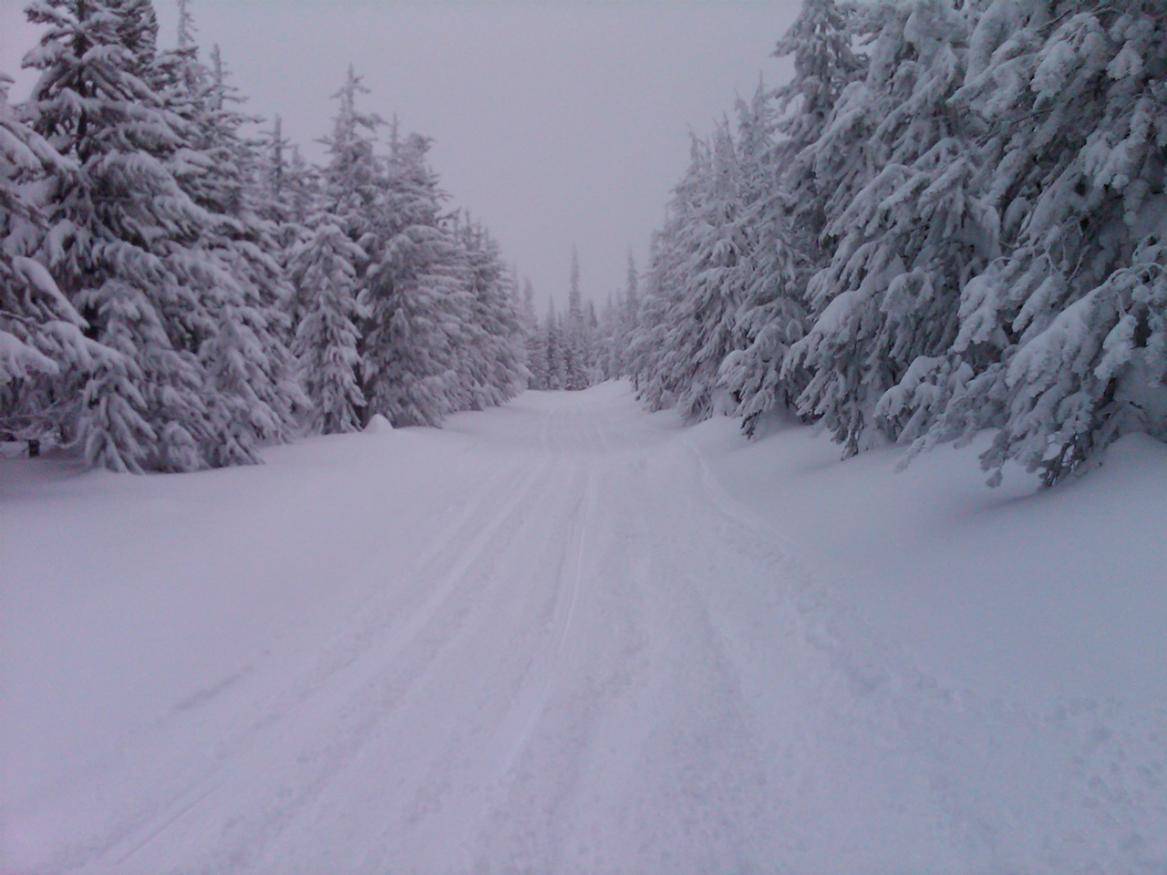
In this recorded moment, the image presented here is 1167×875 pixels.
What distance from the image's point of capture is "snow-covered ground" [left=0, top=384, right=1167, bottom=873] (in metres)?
3.40

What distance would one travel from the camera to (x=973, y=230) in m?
10.1

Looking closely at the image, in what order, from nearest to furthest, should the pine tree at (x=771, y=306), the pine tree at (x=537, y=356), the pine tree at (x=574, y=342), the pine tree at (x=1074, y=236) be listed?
1. the pine tree at (x=1074, y=236)
2. the pine tree at (x=771, y=306)
3. the pine tree at (x=537, y=356)
4. the pine tree at (x=574, y=342)

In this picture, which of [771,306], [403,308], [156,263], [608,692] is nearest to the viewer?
[608,692]

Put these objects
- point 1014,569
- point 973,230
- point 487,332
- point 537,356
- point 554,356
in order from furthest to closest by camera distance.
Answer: point 554,356 → point 537,356 → point 487,332 → point 973,230 → point 1014,569

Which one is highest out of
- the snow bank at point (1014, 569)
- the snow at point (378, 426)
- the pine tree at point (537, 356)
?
the pine tree at point (537, 356)

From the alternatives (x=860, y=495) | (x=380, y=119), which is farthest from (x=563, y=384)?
(x=860, y=495)

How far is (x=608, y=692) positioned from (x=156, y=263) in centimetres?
1295

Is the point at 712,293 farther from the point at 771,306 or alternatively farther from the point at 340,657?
the point at 340,657

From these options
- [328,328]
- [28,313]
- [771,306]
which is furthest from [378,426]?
[771,306]

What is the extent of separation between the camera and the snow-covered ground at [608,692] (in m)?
3.40

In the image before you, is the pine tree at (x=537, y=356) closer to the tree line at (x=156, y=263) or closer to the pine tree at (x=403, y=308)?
the pine tree at (x=403, y=308)

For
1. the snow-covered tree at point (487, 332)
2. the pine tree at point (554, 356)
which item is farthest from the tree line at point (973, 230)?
the pine tree at point (554, 356)

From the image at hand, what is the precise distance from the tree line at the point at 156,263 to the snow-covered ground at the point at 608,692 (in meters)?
3.01

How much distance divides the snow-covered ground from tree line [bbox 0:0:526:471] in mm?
3007
